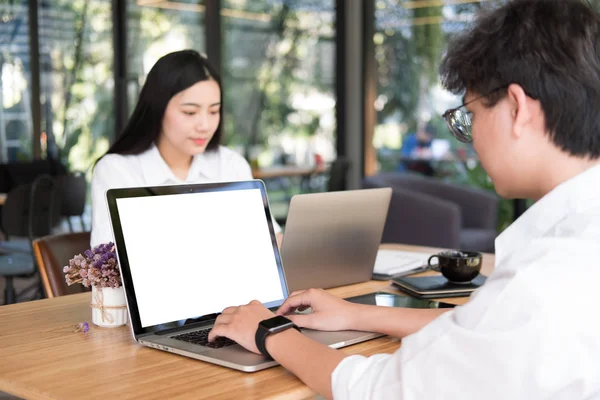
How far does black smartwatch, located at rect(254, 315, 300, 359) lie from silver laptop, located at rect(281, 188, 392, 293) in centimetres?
49

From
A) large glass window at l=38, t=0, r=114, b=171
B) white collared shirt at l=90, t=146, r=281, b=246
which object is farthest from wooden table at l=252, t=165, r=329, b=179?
white collared shirt at l=90, t=146, r=281, b=246

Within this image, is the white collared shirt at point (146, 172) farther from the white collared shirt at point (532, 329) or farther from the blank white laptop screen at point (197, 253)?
the white collared shirt at point (532, 329)

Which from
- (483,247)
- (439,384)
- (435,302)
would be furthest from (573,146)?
(483,247)

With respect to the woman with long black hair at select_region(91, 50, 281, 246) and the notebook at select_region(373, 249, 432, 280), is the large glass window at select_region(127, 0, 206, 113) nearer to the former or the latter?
the woman with long black hair at select_region(91, 50, 281, 246)

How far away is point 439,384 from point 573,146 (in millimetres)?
372

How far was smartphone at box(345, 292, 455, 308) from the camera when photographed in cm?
169

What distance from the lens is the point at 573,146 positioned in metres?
1.05

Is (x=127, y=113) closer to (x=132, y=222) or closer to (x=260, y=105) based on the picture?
(x=260, y=105)

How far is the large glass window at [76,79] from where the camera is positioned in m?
6.50

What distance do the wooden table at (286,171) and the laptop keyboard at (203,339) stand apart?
4821 mm

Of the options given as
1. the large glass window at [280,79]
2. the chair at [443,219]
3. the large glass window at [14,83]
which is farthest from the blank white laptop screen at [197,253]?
the large glass window at [14,83]

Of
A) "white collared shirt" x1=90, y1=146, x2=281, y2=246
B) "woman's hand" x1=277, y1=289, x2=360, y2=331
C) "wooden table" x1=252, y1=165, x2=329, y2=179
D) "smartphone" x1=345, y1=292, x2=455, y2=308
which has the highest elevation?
"white collared shirt" x1=90, y1=146, x2=281, y2=246

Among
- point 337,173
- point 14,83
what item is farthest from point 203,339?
point 14,83

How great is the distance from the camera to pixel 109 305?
156 cm
